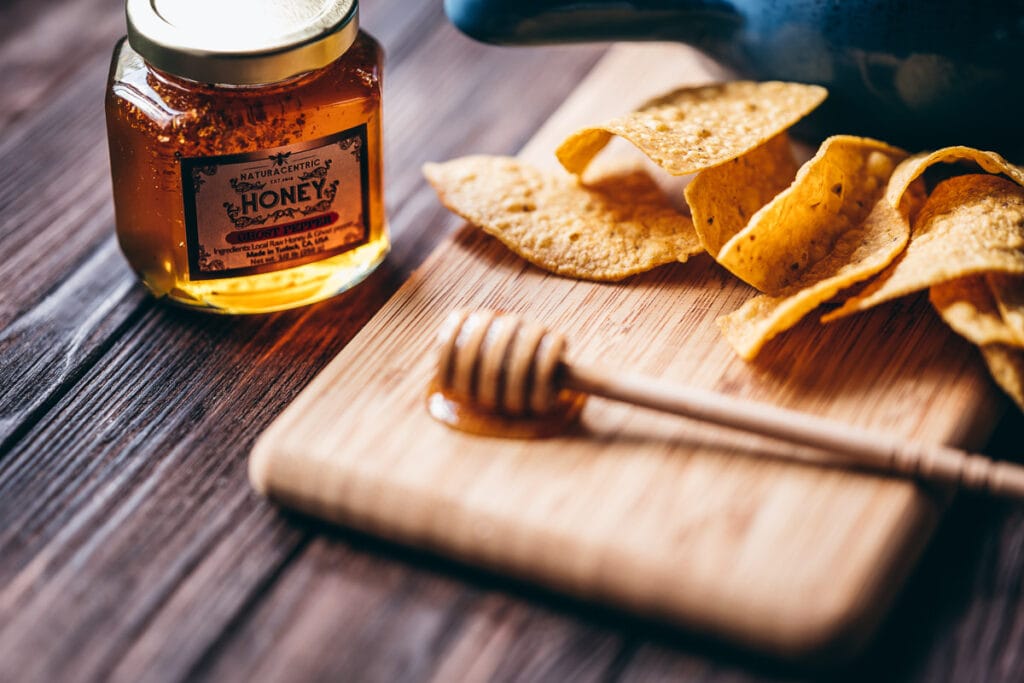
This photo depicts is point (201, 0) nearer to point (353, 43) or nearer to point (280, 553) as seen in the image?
point (353, 43)

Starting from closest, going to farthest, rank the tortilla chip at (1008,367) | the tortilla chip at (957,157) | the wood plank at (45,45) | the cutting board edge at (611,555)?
1. the cutting board edge at (611,555)
2. the tortilla chip at (1008,367)
3. the tortilla chip at (957,157)
4. the wood plank at (45,45)

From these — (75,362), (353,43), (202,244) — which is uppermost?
(353,43)

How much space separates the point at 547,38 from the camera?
1178 millimetres

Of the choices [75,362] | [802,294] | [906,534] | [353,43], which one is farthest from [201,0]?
[906,534]

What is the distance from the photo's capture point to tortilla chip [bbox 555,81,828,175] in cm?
106

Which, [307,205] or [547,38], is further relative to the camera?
[547,38]

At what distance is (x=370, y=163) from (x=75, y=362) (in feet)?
1.05

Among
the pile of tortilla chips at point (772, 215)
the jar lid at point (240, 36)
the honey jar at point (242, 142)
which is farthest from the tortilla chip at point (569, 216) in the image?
the jar lid at point (240, 36)

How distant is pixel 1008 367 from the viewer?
0.91m

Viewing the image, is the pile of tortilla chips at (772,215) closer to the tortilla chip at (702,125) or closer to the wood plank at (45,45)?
the tortilla chip at (702,125)

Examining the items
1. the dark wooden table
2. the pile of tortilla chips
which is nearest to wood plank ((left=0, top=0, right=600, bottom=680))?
the dark wooden table

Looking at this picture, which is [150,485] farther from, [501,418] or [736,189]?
[736,189]

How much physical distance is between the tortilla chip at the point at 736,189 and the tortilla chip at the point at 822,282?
0.27ft

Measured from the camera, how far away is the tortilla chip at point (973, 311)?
0.91m
